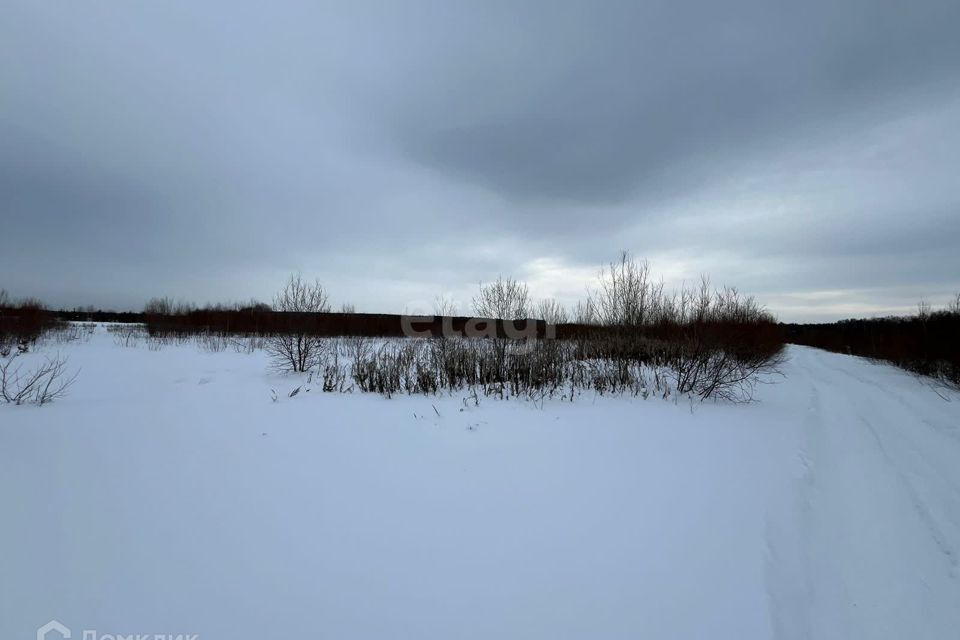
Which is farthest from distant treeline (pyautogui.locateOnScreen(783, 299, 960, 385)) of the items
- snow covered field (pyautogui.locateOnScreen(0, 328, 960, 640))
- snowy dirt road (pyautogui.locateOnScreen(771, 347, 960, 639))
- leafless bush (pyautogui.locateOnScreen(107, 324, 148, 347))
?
leafless bush (pyautogui.locateOnScreen(107, 324, 148, 347))

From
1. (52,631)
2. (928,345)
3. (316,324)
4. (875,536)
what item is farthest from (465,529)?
(928,345)

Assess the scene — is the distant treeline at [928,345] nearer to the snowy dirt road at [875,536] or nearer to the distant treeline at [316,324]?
the snowy dirt road at [875,536]

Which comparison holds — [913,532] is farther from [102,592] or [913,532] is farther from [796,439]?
[102,592]

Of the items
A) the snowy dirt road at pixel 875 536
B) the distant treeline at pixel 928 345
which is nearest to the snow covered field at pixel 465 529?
the snowy dirt road at pixel 875 536

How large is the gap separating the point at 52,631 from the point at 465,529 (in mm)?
2227

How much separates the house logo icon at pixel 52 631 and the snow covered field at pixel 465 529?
0.03 meters

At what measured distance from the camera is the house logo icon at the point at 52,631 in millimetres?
1751

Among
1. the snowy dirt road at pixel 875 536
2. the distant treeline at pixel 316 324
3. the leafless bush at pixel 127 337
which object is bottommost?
the snowy dirt road at pixel 875 536

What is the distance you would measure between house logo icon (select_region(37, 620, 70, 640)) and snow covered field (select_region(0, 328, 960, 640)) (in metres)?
0.03

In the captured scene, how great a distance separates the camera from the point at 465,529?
2742mm

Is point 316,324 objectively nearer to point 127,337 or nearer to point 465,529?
point 465,529

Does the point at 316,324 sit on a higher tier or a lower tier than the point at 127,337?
higher

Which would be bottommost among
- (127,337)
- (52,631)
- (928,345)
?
(52,631)

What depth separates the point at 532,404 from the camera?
7.12 meters
